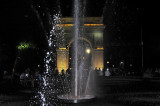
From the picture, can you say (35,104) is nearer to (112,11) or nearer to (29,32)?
(29,32)

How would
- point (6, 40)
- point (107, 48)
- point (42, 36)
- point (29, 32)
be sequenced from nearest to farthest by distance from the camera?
point (6, 40) < point (29, 32) < point (42, 36) < point (107, 48)

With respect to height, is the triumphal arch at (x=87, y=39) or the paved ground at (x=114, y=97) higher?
the triumphal arch at (x=87, y=39)

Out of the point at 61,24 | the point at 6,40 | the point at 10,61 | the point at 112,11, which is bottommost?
the point at 10,61

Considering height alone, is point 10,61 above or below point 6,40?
below

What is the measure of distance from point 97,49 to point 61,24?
23.3ft

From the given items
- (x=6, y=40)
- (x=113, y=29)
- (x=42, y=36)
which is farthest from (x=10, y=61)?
(x=113, y=29)

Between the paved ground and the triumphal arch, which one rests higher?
the triumphal arch

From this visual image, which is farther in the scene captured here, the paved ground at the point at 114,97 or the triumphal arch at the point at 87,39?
the triumphal arch at the point at 87,39

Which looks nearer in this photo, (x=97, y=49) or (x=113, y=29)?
(x=97, y=49)

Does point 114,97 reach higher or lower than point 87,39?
lower

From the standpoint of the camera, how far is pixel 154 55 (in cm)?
4947

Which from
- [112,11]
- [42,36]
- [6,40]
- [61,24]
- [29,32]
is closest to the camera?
[6,40]

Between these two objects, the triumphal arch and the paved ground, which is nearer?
the paved ground

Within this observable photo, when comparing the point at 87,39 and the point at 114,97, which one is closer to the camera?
the point at 114,97
